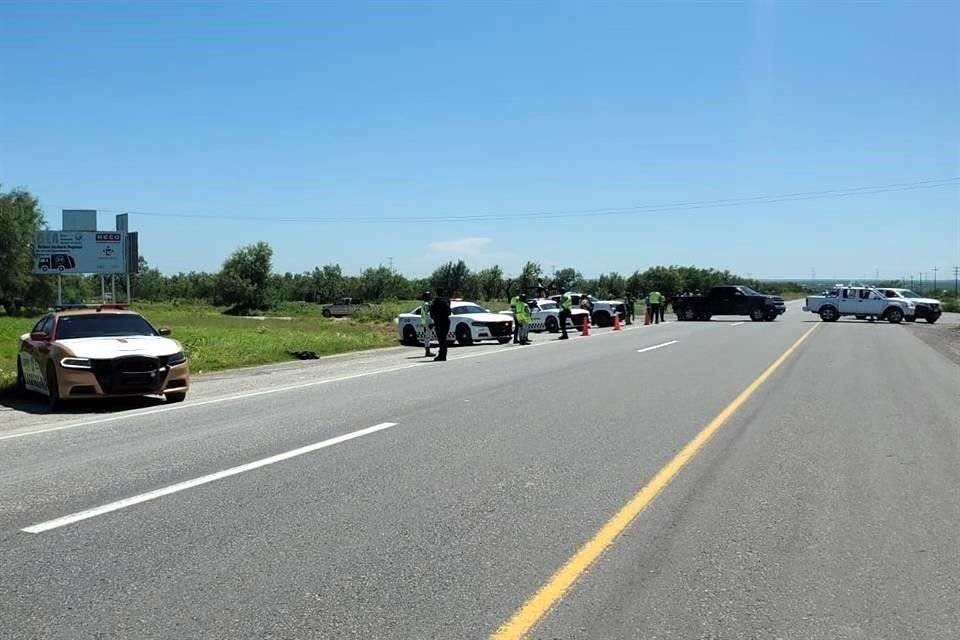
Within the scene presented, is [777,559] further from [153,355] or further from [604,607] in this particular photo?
[153,355]

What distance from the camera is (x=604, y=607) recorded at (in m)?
4.25

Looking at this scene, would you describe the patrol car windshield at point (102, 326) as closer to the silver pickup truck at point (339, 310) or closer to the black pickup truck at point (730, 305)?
the black pickup truck at point (730, 305)

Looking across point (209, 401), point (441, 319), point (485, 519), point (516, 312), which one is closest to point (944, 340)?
point (516, 312)

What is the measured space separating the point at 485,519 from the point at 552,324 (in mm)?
29288

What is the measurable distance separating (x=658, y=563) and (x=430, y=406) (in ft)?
22.2

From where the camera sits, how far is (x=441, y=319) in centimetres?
2009

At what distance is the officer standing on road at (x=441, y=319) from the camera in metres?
19.9

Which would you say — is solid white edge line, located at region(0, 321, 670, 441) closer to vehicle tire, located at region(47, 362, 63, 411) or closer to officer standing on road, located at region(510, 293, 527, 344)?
vehicle tire, located at region(47, 362, 63, 411)

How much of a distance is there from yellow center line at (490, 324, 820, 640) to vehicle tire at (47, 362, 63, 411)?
8.94m

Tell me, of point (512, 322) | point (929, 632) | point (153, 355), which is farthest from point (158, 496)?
point (512, 322)

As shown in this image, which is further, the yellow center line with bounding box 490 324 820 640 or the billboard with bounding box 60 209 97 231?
the billboard with bounding box 60 209 97 231

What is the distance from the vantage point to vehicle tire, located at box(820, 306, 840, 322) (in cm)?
4272

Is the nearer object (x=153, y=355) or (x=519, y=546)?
(x=519, y=546)

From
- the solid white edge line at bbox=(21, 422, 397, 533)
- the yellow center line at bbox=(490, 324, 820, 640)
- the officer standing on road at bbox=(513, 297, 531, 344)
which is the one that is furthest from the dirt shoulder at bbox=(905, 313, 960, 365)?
the solid white edge line at bbox=(21, 422, 397, 533)
